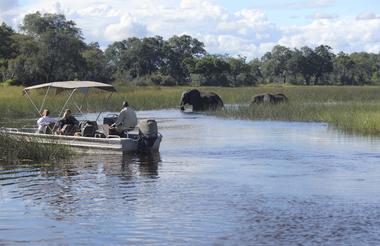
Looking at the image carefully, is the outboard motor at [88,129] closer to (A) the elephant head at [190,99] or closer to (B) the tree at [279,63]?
(A) the elephant head at [190,99]

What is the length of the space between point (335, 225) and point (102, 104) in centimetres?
3159

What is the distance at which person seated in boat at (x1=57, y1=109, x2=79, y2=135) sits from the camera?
22.6 meters

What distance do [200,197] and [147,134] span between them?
765 cm

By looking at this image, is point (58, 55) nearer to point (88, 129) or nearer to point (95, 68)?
point (95, 68)

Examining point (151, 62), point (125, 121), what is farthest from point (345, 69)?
point (125, 121)

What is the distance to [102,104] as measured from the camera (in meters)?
42.3

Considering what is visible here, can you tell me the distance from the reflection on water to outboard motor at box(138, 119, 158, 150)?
37cm

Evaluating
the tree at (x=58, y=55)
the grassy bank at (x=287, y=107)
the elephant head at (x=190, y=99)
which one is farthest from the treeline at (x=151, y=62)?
the elephant head at (x=190, y=99)

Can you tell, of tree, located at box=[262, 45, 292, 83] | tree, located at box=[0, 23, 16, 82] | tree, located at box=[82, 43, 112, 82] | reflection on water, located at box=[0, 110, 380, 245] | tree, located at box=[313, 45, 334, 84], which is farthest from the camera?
tree, located at box=[262, 45, 292, 83]

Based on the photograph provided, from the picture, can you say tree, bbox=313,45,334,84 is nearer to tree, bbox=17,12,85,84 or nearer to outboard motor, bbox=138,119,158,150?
tree, bbox=17,12,85,84

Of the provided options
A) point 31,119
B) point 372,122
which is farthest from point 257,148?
point 31,119

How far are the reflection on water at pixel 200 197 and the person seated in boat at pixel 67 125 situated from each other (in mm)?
1610

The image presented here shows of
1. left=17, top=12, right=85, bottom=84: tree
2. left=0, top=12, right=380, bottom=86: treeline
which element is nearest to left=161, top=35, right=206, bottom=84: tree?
left=0, top=12, right=380, bottom=86: treeline

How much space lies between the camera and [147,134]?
21.8 m
